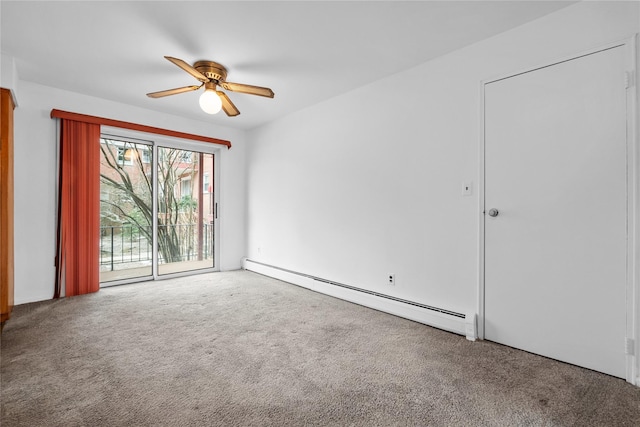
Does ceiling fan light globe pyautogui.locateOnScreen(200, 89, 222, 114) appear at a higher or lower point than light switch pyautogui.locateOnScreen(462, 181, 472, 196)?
higher

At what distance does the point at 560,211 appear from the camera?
6.84 ft

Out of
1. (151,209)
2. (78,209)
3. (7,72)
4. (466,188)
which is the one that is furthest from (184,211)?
(466,188)

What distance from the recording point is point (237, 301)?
3404mm

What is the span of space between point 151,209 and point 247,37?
2997 millimetres

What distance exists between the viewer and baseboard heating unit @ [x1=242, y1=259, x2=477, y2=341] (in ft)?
8.23

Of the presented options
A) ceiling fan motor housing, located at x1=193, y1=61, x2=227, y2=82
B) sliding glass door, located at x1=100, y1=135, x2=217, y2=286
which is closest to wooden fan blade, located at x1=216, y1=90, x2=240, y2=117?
ceiling fan motor housing, located at x1=193, y1=61, x2=227, y2=82

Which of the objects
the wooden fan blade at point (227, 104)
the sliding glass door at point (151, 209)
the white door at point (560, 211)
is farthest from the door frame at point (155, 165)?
the white door at point (560, 211)

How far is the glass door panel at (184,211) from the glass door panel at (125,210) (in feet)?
0.55

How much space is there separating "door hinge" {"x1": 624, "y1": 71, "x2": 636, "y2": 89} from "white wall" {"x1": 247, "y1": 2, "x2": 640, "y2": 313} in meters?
0.25

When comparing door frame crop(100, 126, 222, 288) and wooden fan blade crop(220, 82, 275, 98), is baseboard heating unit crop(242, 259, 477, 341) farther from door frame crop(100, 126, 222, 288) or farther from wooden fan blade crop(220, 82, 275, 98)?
wooden fan blade crop(220, 82, 275, 98)

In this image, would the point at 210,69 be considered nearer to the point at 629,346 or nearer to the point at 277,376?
the point at 277,376

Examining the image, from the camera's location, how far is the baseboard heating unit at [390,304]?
251 cm

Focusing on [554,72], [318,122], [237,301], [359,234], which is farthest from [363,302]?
[554,72]

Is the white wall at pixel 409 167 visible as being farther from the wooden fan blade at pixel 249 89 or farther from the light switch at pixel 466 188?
the wooden fan blade at pixel 249 89
